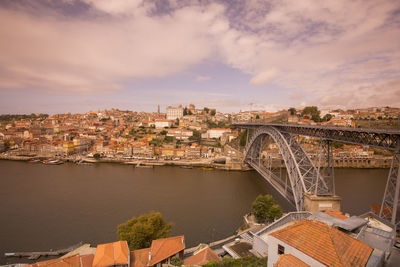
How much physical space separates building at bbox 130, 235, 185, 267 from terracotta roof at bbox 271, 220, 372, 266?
A: 4087mm

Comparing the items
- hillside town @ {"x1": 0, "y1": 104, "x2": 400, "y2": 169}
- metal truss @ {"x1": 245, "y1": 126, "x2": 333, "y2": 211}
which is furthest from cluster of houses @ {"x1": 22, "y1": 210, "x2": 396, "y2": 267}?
hillside town @ {"x1": 0, "y1": 104, "x2": 400, "y2": 169}

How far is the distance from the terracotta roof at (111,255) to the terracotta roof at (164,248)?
2.70 ft

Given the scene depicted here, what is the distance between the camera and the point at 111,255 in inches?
252

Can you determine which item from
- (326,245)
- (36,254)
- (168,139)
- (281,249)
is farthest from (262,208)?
(168,139)

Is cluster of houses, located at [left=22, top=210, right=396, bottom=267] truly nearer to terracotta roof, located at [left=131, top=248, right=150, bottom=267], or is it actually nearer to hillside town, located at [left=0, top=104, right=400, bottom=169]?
terracotta roof, located at [left=131, top=248, right=150, bottom=267]

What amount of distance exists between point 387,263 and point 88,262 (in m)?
8.11

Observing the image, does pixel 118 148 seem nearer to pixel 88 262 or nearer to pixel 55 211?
pixel 55 211

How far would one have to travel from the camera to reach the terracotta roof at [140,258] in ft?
21.2

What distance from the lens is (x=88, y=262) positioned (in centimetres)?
658

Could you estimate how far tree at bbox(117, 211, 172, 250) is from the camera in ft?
25.7

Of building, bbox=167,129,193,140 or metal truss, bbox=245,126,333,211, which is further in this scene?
building, bbox=167,129,193,140

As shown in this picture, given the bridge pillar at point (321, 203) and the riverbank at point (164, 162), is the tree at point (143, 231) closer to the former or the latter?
the bridge pillar at point (321, 203)

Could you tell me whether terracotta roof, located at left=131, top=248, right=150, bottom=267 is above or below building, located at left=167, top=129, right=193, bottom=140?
below

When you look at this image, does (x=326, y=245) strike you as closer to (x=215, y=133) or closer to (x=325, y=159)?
(x=325, y=159)
